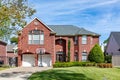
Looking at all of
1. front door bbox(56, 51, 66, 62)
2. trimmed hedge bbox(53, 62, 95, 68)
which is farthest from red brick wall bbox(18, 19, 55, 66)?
trimmed hedge bbox(53, 62, 95, 68)

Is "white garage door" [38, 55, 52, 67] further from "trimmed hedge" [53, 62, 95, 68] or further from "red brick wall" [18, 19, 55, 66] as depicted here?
"trimmed hedge" [53, 62, 95, 68]

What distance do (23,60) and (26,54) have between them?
3.87 ft

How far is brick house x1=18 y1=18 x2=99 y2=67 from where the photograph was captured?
57406mm

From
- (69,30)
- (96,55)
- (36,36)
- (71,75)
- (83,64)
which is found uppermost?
(69,30)

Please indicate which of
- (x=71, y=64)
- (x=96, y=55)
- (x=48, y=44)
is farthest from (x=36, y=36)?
(x=96, y=55)

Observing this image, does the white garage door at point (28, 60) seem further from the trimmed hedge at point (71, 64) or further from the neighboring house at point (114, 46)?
the neighboring house at point (114, 46)

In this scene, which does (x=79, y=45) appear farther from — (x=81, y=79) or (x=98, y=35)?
(x=81, y=79)

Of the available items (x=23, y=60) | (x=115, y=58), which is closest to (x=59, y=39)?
(x=23, y=60)

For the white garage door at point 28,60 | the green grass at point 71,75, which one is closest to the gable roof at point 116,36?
the white garage door at point 28,60

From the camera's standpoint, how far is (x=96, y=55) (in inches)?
2212

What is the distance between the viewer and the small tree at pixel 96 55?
55.9 m

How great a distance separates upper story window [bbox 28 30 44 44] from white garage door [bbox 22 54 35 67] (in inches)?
103

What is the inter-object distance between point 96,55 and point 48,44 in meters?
8.52

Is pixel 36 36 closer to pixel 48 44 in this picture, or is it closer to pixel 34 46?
pixel 34 46
